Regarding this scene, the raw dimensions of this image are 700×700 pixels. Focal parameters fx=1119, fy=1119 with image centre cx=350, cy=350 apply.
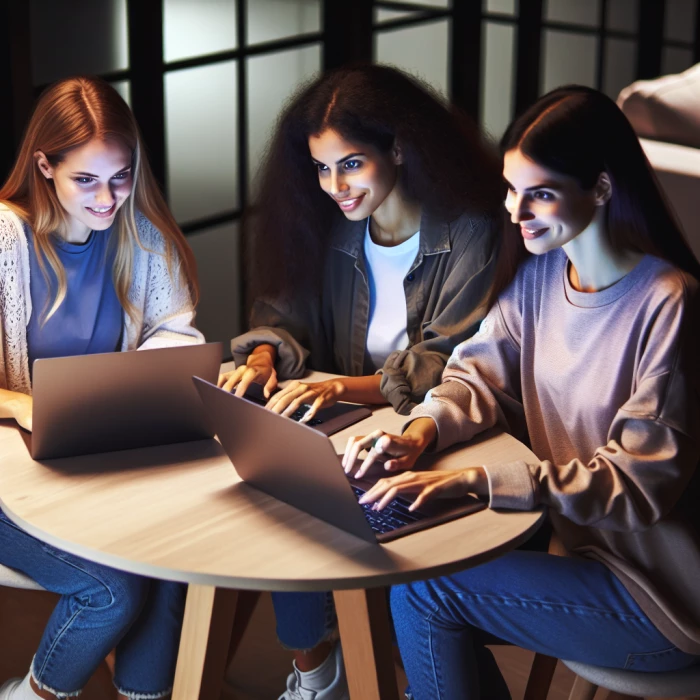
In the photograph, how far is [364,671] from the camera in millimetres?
1564

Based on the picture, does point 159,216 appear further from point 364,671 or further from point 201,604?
point 364,671

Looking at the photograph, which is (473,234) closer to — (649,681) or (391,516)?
(391,516)

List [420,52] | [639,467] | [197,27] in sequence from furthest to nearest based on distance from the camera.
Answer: [420,52], [197,27], [639,467]

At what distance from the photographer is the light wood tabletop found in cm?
131

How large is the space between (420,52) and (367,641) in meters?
2.96

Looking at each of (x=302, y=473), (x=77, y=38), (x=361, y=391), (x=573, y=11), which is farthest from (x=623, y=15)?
(x=302, y=473)

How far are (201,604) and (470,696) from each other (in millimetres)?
Result: 400

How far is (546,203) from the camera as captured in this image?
158 cm

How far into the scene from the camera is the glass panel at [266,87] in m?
3.39

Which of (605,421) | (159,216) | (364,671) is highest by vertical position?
(159,216)

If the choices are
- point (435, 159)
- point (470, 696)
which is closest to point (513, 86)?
point (435, 159)

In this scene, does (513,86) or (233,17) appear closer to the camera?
(233,17)

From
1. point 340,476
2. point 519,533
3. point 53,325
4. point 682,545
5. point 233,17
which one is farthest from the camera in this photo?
point 233,17

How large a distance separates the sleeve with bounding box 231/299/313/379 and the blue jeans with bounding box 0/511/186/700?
1.54 feet
